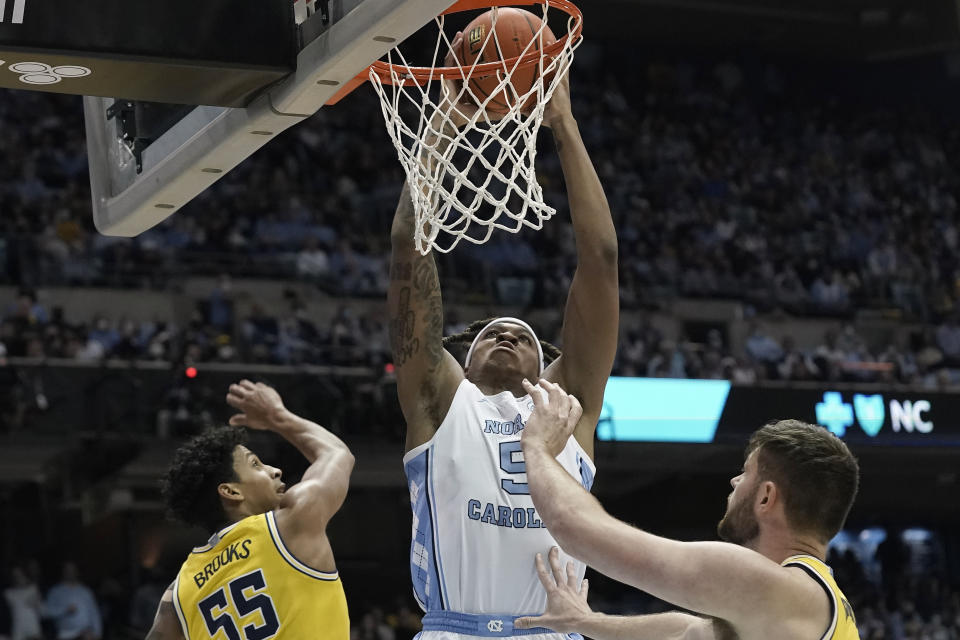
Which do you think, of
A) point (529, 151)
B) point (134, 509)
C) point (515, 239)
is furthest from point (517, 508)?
point (515, 239)

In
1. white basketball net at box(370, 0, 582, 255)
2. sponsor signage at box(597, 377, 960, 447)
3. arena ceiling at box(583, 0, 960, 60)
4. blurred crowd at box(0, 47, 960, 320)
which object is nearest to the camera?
white basketball net at box(370, 0, 582, 255)

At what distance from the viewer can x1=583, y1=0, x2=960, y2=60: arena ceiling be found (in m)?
23.1

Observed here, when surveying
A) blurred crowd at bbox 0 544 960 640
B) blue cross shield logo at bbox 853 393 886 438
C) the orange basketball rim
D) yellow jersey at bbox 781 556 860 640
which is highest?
the orange basketball rim

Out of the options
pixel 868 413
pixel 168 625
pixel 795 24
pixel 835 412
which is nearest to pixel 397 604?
pixel 835 412

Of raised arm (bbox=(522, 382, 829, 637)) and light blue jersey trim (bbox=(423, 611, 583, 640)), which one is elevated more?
raised arm (bbox=(522, 382, 829, 637))

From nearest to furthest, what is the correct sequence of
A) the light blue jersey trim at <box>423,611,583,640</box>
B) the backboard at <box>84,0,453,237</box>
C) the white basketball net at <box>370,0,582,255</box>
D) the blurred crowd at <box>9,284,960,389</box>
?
the backboard at <box>84,0,453,237</box> → the light blue jersey trim at <box>423,611,583,640</box> → the white basketball net at <box>370,0,582,255</box> → the blurred crowd at <box>9,284,960,389</box>

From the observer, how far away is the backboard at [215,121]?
2.88 metres

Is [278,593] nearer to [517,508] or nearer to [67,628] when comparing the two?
[517,508]

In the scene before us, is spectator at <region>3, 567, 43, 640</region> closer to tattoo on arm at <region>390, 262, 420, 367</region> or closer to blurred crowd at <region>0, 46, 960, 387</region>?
blurred crowd at <region>0, 46, 960, 387</region>

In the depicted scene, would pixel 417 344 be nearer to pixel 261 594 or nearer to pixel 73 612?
pixel 261 594

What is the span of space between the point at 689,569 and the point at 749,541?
1.18 feet

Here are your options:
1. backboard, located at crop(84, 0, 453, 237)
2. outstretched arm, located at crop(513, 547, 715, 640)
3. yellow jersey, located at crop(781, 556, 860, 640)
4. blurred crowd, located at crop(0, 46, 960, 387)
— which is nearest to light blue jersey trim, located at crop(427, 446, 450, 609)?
outstretched arm, located at crop(513, 547, 715, 640)

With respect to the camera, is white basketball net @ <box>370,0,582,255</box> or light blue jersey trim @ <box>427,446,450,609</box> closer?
light blue jersey trim @ <box>427,446,450,609</box>

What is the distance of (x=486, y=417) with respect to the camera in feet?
12.4
